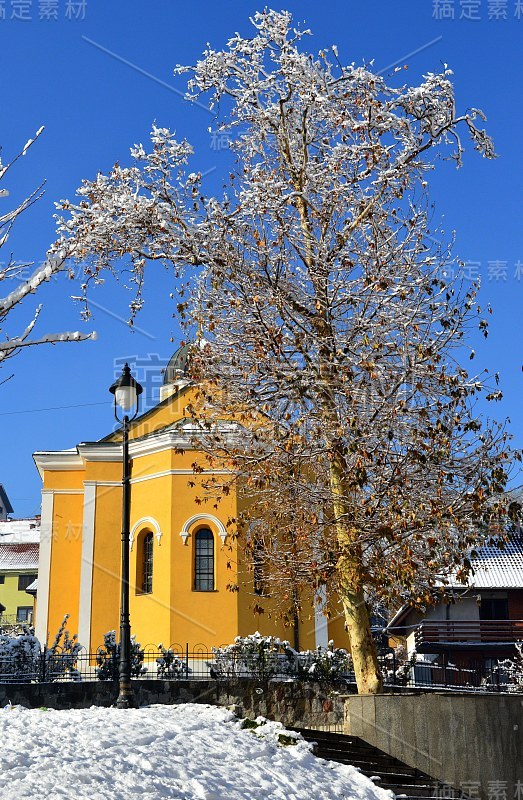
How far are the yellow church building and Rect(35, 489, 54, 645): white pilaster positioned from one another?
32 millimetres

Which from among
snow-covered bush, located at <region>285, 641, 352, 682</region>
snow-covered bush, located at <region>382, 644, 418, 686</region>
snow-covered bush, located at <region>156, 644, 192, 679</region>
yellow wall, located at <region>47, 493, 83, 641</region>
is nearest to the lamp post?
snow-covered bush, located at <region>156, 644, 192, 679</region>

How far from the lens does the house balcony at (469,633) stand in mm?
32188

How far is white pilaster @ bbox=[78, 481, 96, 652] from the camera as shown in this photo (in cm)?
2408

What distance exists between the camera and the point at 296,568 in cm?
1306

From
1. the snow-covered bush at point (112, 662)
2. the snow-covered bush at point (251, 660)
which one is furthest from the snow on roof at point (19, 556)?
the snow-covered bush at point (251, 660)

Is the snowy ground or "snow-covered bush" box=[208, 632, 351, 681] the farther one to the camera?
"snow-covered bush" box=[208, 632, 351, 681]

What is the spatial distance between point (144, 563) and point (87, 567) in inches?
84.3

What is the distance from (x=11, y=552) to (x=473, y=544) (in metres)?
57.5

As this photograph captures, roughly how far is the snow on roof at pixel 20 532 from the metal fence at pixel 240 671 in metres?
49.9

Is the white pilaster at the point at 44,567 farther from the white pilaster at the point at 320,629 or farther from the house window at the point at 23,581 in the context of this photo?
the house window at the point at 23,581

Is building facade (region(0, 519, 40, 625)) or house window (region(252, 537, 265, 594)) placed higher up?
building facade (region(0, 519, 40, 625))

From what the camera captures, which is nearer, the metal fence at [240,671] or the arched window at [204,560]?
the metal fence at [240,671]

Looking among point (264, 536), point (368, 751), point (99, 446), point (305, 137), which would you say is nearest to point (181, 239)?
point (305, 137)

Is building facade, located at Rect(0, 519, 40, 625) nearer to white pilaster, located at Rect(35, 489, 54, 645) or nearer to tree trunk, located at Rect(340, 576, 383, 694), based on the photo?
white pilaster, located at Rect(35, 489, 54, 645)
